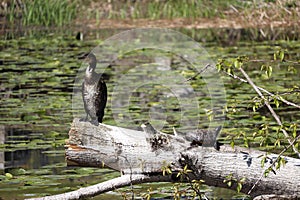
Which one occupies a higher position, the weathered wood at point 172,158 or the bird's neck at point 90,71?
the bird's neck at point 90,71

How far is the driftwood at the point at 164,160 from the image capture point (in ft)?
13.0

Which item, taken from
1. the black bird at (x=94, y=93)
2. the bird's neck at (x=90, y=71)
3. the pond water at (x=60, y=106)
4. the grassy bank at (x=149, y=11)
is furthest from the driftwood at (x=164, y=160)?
the grassy bank at (x=149, y=11)

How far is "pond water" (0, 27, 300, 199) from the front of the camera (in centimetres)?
509

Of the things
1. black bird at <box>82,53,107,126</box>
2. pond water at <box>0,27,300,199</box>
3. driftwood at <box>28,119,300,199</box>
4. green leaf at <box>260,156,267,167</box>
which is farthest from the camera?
pond water at <box>0,27,300,199</box>

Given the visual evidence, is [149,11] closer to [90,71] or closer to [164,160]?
[90,71]

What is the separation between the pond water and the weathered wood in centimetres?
21

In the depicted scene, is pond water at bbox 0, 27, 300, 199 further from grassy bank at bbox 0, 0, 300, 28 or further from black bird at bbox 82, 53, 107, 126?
grassy bank at bbox 0, 0, 300, 28

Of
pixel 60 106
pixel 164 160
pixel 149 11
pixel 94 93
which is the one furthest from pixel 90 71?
pixel 149 11

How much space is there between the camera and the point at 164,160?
13.2 feet

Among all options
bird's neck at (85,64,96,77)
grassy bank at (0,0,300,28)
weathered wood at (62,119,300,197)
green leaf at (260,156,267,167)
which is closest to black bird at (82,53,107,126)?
bird's neck at (85,64,96,77)

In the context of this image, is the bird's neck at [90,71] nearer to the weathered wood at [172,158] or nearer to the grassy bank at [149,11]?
the weathered wood at [172,158]

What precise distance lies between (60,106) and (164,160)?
387 centimetres

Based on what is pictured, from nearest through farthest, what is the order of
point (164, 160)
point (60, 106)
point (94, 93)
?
1. point (164, 160)
2. point (94, 93)
3. point (60, 106)

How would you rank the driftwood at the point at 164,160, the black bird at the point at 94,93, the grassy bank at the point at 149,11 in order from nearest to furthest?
1. the driftwood at the point at 164,160
2. the black bird at the point at 94,93
3. the grassy bank at the point at 149,11
